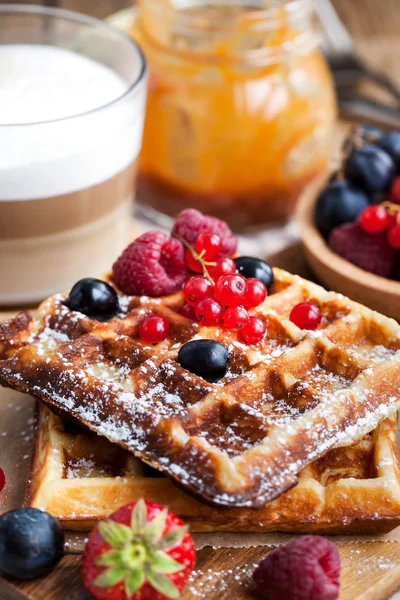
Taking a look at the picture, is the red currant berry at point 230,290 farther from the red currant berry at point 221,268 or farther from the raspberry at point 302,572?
the raspberry at point 302,572

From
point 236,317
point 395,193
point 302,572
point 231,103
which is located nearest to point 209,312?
point 236,317

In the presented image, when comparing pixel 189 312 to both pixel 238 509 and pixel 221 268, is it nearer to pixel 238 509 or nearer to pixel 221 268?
pixel 221 268

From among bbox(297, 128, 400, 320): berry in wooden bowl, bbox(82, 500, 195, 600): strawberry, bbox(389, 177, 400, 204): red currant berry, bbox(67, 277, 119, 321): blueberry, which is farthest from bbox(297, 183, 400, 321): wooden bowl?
bbox(82, 500, 195, 600): strawberry

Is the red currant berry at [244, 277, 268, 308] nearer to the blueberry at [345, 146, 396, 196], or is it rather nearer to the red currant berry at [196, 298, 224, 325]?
the red currant berry at [196, 298, 224, 325]

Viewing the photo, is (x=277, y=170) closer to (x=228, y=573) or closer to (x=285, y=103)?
(x=285, y=103)

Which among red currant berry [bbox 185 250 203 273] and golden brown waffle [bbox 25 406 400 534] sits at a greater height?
red currant berry [bbox 185 250 203 273]

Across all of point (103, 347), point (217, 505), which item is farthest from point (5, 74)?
point (217, 505)

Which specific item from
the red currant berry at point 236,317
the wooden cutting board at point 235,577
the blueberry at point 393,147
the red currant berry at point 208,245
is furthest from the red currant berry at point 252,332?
the blueberry at point 393,147
